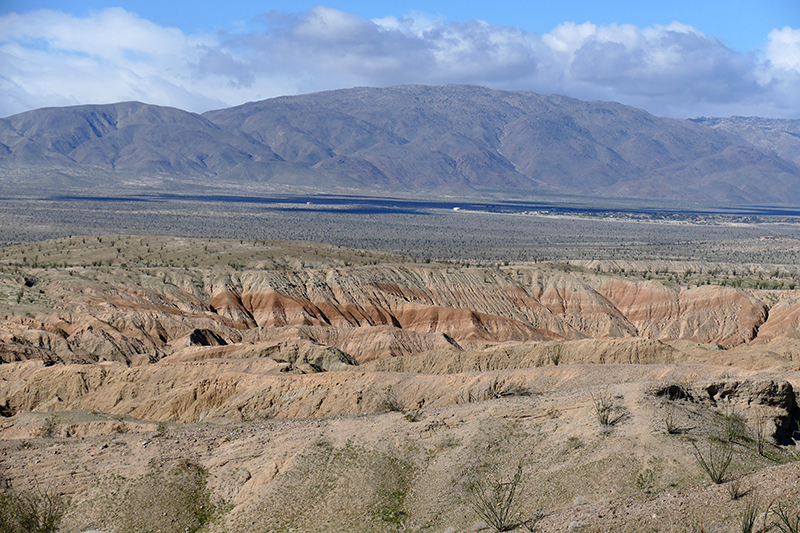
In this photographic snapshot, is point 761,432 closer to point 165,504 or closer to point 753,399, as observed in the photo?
point 753,399

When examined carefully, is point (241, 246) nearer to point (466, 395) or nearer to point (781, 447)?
point (466, 395)

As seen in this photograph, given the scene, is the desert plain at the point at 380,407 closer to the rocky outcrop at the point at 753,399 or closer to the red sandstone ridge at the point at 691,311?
the rocky outcrop at the point at 753,399

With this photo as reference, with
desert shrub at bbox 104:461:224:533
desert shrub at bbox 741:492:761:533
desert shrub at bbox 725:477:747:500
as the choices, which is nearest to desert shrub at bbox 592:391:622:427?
desert shrub at bbox 725:477:747:500

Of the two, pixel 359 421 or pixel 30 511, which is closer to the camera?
pixel 30 511

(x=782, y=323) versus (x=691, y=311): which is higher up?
(x=782, y=323)

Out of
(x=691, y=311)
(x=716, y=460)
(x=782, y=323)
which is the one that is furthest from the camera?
(x=691, y=311)

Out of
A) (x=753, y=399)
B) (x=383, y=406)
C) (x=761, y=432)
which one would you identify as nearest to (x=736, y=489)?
(x=761, y=432)
